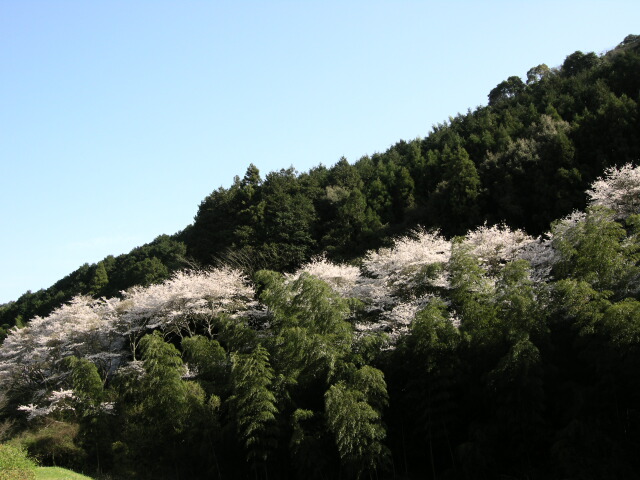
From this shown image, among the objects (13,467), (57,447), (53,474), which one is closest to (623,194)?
(53,474)

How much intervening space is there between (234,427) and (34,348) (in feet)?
51.1

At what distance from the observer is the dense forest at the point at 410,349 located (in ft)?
36.8

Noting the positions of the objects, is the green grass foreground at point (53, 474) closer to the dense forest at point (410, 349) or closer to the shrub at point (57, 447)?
the dense forest at point (410, 349)

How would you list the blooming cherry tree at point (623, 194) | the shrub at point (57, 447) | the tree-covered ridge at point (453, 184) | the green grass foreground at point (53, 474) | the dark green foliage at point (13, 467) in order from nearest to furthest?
the dark green foliage at point (13, 467) → the green grass foreground at point (53, 474) → the shrub at point (57, 447) → the blooming cherry tree at point (623, 194) → the tree-covered ridge at point (453, 184)

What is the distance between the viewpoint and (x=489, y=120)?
3419 cm

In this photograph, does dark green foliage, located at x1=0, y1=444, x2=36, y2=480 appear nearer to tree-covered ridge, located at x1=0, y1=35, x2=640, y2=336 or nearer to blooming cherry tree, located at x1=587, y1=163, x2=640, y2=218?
tree-covered ridge, located at x1=0, y1=35, x2=640, y2=336

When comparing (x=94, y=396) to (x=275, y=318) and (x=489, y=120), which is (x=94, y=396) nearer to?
(x=275, y=318)

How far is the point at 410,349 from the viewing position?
44.3 ft

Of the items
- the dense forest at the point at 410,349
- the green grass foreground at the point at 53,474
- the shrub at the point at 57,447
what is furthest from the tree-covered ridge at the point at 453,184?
the green grass foreground at the point at 53,474


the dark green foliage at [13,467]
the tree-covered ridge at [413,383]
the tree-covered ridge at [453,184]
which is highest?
the tree-covered ridge at [453,184]

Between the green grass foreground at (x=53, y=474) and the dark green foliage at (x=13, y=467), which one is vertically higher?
the dark green foliage at (x=13, y=467)

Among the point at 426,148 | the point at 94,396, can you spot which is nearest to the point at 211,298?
the point at 94,396

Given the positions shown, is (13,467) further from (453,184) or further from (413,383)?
(453,184)

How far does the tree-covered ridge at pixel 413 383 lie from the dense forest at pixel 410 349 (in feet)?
0.16
